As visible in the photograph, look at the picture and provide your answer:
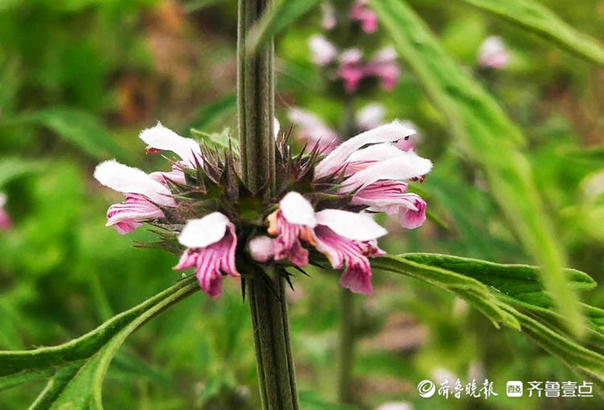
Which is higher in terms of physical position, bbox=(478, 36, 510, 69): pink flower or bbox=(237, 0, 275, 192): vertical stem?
bbox=(478, 36, 510, 69): pink flower

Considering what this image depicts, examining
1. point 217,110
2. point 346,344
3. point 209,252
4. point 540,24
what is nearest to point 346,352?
point 346,344

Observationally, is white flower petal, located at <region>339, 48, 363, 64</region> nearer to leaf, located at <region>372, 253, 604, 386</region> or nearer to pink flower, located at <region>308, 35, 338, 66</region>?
pink flower, located at <region>308, 35, 338, 66</region>

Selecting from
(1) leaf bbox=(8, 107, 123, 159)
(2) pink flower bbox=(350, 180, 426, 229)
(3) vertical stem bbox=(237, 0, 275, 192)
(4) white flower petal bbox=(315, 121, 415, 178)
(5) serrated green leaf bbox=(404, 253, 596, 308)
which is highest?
(1) leaf bbox=(8, 107, 123, 159)

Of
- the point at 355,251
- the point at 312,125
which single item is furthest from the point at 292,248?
the point at 312,125

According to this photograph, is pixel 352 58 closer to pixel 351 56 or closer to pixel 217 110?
pixel 351 56

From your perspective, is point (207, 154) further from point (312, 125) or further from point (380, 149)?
point (312, 125)

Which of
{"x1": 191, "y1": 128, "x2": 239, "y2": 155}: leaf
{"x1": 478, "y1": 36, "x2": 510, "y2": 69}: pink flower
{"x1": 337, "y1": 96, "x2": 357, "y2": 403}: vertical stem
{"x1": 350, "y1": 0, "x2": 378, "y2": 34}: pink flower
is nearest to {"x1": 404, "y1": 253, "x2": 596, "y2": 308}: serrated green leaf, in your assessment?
{"x1": 191, "y1": 128, "x2": 239, "y2": 155}: leaf

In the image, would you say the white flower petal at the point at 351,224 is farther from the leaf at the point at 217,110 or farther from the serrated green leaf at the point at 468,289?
the leaf at the point at 217,110
